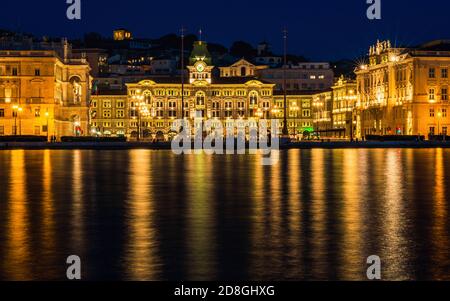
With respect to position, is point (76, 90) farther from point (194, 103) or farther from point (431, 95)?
point (431, 95)

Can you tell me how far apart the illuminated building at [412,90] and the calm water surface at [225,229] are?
94626 mm

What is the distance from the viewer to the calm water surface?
13586 mm

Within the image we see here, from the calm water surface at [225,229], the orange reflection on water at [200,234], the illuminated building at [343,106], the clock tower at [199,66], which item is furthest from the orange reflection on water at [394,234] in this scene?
the clock tower at [199,66]

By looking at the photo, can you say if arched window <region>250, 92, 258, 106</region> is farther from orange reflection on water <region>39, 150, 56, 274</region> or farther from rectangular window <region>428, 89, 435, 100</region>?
orange reflection on water <region>39, 150, 56, 274</region>

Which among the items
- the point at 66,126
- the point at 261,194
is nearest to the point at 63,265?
the point at 261,194

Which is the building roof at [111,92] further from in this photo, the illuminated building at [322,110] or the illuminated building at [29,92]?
the illuminated building at [29,92]

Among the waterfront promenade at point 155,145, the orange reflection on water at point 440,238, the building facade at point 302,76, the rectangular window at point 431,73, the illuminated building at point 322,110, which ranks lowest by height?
the orange reflection on water at point 440,238

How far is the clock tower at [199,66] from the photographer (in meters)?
176

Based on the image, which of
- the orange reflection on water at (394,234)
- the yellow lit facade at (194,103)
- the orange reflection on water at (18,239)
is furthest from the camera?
the yellow lit facade at (194,103)

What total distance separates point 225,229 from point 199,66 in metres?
160

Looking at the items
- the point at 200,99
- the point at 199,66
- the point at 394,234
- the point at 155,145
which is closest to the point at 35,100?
the point at 155,145

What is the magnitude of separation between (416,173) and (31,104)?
9570cm

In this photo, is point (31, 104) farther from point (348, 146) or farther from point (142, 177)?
point (142, 177)

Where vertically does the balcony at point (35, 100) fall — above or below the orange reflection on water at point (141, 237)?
above
